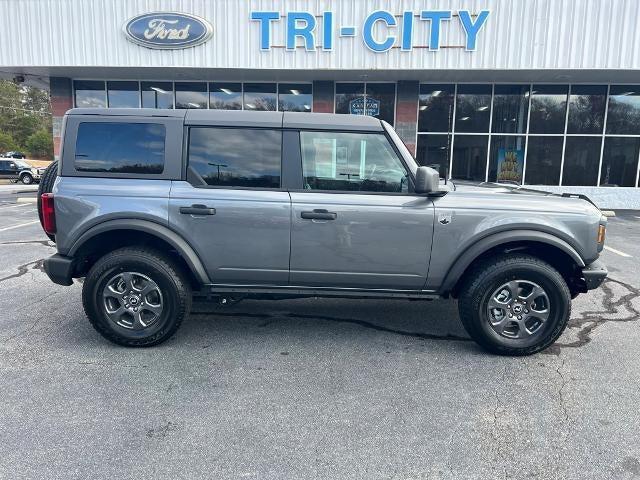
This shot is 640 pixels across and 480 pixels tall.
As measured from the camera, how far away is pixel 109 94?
650 inches

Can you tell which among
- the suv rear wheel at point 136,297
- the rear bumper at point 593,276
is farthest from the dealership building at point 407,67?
the suv rear wheel at point 136,297

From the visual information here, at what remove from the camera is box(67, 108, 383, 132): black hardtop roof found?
3.84 metres

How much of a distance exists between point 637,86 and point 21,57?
1986 centimetres

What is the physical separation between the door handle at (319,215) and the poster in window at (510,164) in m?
13.6

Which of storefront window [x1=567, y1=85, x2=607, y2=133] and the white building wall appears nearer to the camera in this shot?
the white building wall

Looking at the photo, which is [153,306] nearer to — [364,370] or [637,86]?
[364,370]

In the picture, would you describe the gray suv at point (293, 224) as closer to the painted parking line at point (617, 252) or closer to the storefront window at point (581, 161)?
Answer: the painted parking line at point (617, 252)

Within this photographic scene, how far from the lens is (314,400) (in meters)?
3.12

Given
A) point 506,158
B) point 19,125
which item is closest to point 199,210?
point 506,158

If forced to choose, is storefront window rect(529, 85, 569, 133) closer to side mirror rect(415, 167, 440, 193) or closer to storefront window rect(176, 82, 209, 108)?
storefront window rect(176, 82, 209, 108)

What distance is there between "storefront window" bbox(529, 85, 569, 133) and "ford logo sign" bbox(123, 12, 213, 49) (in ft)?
35.5

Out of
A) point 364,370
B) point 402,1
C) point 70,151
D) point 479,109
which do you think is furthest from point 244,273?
point 479,109

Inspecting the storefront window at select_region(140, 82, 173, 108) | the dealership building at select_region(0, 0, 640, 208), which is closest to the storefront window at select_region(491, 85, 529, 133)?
the dealership building at select_region(0, 0, 640, 208)

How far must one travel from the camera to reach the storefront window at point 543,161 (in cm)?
1566
